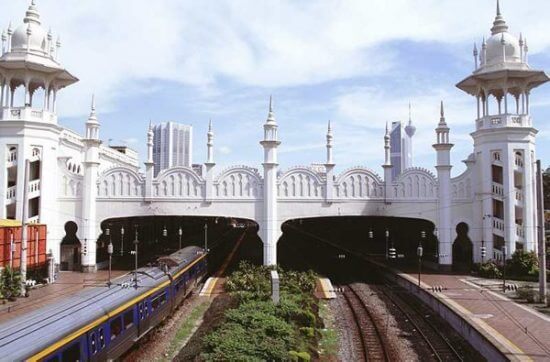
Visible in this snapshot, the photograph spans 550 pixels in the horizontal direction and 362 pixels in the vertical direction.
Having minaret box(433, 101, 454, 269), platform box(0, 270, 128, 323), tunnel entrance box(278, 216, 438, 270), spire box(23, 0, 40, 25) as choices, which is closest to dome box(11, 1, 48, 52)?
spire box(23, 0, 40, 25)

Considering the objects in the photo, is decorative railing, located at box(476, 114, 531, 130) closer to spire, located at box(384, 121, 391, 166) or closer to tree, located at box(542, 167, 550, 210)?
spire, located at box(384, 121, 391, 166)

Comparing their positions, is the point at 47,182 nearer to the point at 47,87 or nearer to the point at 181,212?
the point at 47,87

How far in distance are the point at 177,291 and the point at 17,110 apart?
1825 centimetres

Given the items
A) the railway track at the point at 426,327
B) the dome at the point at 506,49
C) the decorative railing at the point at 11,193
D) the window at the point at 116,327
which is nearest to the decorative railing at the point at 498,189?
the dome at the point at 506,49

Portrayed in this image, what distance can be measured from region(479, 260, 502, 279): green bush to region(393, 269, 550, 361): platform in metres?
1.45

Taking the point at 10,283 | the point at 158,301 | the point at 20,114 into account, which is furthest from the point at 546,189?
the point at 10,283

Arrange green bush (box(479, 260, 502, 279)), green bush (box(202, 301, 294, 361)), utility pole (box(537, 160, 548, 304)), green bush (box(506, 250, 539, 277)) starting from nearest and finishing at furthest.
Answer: green bush (box(202, 301, 294, 361)) → utility pole (box(537, 160, 548, 304)) → green bush (box(506, 250, 539, 277)) → green bush (box(479, 260, 502, 279))

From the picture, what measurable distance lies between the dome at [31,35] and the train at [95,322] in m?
19.8

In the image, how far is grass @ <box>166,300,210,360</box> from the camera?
18109 millimetres

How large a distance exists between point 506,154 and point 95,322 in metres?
28.8

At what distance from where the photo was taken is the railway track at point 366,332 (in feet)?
57.6

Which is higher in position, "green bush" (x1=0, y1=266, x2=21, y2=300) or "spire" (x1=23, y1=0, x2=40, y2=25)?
"spire" (x1=23, y1=0, x2=40, y2=25)

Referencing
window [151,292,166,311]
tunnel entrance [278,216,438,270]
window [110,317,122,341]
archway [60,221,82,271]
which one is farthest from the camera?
tunnel entrance [278,216,438,270]

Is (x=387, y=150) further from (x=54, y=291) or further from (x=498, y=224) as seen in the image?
(x=54, y=291)
